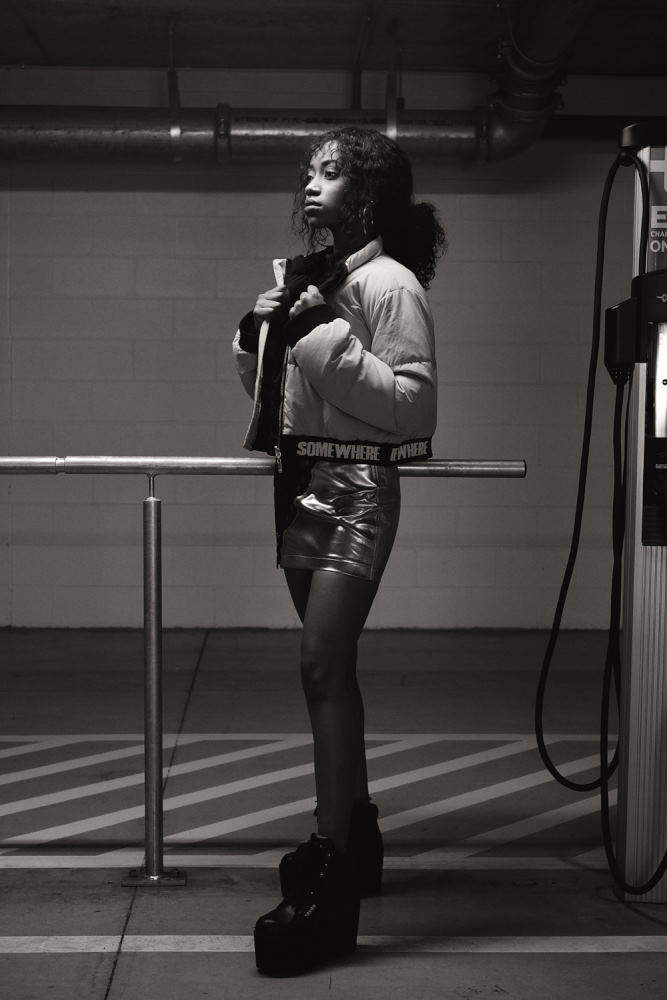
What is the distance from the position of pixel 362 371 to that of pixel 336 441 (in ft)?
0.57

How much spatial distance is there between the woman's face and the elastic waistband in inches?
15.6

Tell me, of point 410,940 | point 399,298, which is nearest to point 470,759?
point 410,940

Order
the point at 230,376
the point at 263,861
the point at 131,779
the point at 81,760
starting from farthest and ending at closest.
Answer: the point at 230,376 → the point at 81,760 → the point at 131,779 → the point at 263,861

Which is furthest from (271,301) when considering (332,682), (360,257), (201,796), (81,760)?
(81,760)

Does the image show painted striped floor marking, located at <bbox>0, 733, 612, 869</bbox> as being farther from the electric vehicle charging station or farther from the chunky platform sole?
the chunky platform sole

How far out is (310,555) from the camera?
2043mm

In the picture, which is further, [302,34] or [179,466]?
[302,34]

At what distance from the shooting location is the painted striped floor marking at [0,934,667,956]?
78.5 inches

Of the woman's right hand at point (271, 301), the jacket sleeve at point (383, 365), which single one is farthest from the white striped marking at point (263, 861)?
the woman's right hand at point (271, 301)

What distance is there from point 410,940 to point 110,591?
13.0ft

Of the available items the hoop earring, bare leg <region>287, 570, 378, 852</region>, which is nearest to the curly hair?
the hoop earring

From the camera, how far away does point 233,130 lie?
5.20m

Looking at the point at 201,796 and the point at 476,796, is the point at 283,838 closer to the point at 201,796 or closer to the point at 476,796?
the point at 201,796

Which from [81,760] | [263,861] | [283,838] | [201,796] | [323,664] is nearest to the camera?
[323,664]
